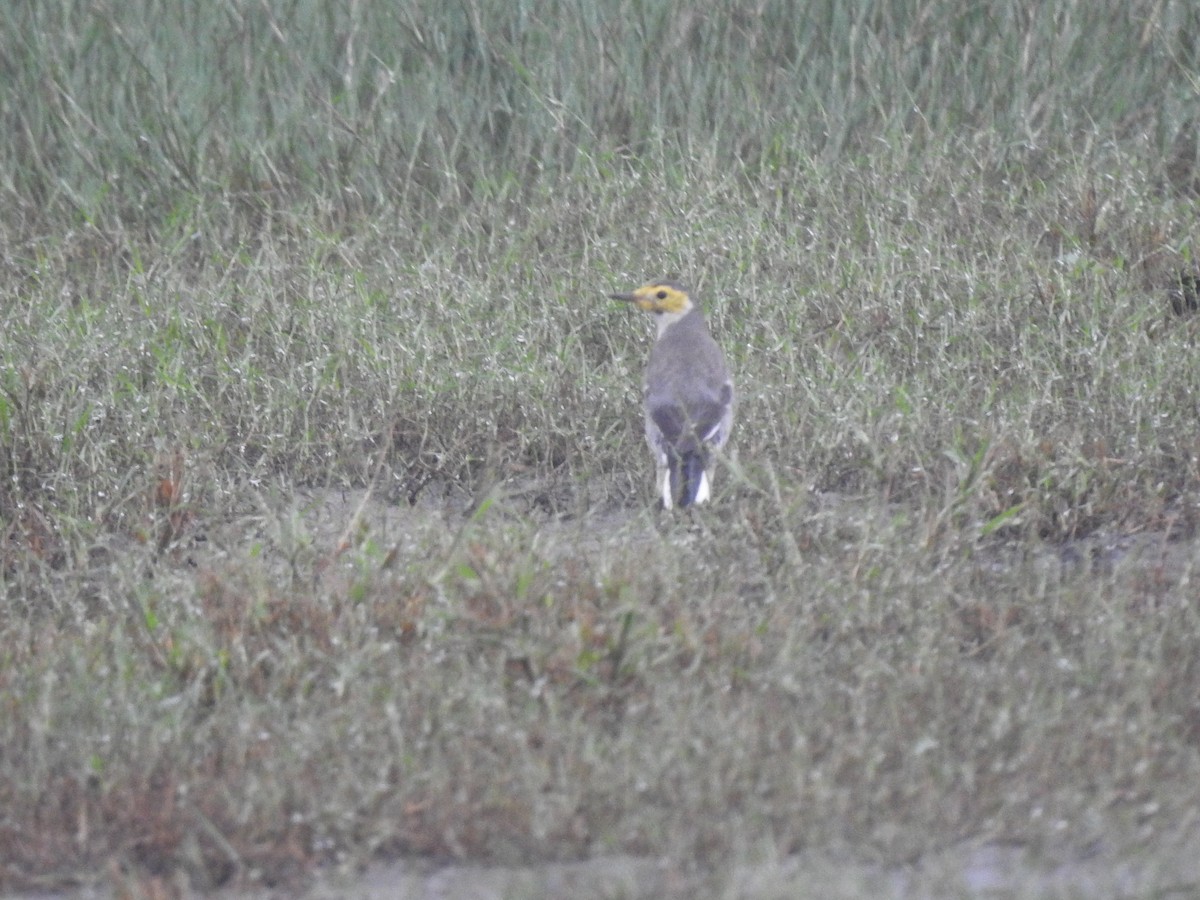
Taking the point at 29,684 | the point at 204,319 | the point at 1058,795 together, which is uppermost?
the point at 1058,795

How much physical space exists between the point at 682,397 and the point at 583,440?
431 mm

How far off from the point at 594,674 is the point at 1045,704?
3.36ft

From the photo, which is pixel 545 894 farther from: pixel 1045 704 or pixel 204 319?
pixel 204 319

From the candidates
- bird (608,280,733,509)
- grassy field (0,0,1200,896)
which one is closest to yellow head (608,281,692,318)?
bird (608,280,733,509)

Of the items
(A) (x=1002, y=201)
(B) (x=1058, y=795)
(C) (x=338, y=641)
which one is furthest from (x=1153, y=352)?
(C) (x=338, y=641)

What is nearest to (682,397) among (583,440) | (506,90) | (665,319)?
(583,440)

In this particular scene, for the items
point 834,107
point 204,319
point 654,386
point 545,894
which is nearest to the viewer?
point 545,894

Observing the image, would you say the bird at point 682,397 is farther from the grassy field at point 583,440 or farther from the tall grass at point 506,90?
the tall grass at point 506,90

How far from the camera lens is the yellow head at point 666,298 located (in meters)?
5.99

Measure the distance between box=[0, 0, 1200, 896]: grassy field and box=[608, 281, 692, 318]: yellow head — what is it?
0.29m

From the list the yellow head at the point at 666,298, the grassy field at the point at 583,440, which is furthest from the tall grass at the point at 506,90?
the yellow head at the point at 666,298

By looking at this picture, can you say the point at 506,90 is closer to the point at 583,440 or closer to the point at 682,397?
the point at 583,440

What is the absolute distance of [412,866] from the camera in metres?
3.22

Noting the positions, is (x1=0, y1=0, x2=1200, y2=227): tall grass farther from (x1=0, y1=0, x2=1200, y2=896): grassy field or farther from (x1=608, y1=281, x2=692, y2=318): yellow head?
(x1=608, y1=281, x2=692, y2=318): yellow head
